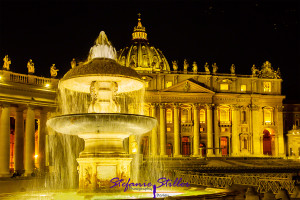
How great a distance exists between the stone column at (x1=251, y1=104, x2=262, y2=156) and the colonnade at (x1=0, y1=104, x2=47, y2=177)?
45.9 metres

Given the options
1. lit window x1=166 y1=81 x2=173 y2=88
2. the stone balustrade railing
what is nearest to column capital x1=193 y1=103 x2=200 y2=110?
lit window x1=166 y1=81 x2=173 y2=88

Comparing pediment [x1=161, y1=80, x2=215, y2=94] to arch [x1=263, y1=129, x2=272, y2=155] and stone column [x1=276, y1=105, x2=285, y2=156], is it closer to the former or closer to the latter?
stone column [x1=276, y1=105, x2=285, y2=156]

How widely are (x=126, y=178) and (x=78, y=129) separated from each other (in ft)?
8.48

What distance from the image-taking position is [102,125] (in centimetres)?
1662

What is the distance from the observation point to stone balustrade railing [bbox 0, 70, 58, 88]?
118ft

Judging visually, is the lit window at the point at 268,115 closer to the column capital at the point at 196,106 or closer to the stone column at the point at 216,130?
the stone column at the point at 216,130

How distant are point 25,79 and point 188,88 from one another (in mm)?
39223

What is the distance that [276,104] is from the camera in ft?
258

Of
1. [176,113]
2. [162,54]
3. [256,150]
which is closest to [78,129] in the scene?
[176,113]

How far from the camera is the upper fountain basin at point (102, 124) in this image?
1627cm

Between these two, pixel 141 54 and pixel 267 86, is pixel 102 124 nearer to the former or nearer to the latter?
pixel 267 86

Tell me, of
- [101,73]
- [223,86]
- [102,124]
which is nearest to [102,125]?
[102,124]

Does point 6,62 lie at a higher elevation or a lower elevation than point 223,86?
lower

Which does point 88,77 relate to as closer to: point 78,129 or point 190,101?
point 78,129
